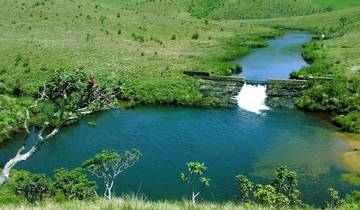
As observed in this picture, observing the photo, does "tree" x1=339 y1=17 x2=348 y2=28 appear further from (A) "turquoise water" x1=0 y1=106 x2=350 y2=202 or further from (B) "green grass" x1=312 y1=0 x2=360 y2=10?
(A) "turquoise water" x1=0 y1=106 x2=350 y2=202

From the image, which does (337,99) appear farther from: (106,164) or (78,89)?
(78,89)

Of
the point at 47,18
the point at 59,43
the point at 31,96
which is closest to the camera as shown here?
the point at 31,96

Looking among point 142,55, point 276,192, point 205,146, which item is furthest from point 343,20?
point 276,192

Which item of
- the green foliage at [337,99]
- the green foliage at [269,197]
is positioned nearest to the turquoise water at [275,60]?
the green foliage at [337,99]

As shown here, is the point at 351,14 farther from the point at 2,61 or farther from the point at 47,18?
the point at 2,61

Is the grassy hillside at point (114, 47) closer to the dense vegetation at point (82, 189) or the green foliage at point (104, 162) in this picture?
the green foliage at point (104, 162)

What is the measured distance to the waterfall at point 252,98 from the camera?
7029 cm

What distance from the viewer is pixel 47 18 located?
4884 inches

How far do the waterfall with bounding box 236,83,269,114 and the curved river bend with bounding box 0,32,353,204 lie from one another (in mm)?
2159

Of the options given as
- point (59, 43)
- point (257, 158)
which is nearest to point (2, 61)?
point (59, 43)

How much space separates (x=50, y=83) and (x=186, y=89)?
54.6 m

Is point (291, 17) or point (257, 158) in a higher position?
point (291, 17)

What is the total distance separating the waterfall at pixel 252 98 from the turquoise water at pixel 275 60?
6.28 m

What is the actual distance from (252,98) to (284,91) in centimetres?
531
